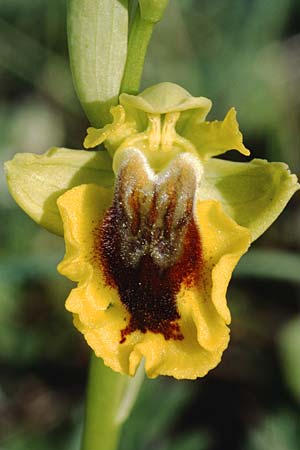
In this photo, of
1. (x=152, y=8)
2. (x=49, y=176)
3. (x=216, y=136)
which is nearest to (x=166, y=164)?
(x=216, y=136)

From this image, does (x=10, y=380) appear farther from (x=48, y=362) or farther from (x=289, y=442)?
(x=289, y=442)

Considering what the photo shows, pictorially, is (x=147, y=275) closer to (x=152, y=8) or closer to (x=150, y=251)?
(x=150, y=251)

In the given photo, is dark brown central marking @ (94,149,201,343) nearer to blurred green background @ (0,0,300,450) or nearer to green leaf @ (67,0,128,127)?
green leaf @ (67,0,128,127)

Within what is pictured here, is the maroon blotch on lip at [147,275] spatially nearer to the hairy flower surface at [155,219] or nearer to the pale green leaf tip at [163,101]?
the hairy flower surface at [155,219]

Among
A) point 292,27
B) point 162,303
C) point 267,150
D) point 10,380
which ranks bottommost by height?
point 10,380

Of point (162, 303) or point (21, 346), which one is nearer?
point (162, 303)

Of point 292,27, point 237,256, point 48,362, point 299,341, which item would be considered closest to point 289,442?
point 299,341

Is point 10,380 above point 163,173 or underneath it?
underneath
